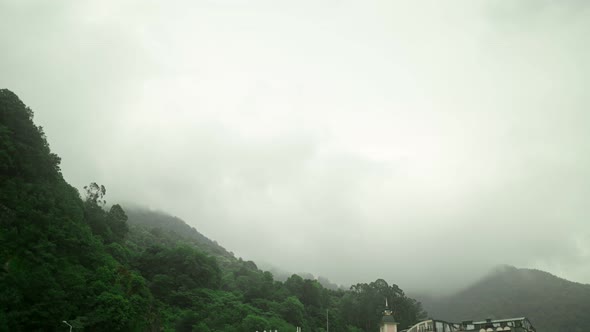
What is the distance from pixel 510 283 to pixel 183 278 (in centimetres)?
13951

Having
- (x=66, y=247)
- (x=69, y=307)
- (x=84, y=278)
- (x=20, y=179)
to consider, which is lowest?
(x=69, y=307)

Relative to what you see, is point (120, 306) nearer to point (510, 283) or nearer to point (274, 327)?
point (274, 327)

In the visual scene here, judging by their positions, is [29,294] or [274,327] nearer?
[29,294]

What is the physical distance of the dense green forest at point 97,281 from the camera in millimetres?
59750

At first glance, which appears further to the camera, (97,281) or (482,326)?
(97,281)

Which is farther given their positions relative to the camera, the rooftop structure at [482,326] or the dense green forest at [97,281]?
the rooftop structure at [482,326]

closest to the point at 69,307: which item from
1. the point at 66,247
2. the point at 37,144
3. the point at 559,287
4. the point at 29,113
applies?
the point at 66,247

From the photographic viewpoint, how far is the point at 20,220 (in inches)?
2486

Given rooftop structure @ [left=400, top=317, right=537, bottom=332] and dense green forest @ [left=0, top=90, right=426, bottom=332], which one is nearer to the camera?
dense green forest @ [left=0, top=90, right=426, bottom=332]

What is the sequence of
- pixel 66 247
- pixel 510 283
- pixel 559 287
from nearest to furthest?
pixel 66 247 → pixel 559 287 → pixel 510 283

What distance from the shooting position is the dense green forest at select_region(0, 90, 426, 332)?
5975 cm

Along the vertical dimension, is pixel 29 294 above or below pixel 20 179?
below

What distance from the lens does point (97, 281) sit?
66875mm

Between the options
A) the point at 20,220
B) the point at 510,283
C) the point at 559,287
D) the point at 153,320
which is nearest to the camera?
the point at 20,220
